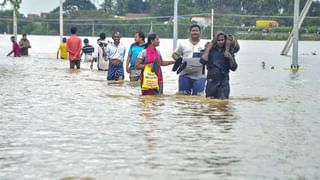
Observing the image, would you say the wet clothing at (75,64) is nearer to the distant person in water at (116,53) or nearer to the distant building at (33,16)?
the distant person in water at (116,53)

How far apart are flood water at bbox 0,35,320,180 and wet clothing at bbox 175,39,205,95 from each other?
23cm

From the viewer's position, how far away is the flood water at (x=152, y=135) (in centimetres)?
769

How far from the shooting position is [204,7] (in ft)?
262

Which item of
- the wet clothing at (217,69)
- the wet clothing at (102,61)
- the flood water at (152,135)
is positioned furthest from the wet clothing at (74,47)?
the wet clothing at (217,69)

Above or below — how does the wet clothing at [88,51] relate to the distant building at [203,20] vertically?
below

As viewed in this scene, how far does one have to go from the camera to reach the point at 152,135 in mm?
9914

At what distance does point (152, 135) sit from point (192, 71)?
12.3ft

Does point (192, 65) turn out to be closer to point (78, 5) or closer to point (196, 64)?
point (196, 64)

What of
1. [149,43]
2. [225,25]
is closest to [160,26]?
[225,25]

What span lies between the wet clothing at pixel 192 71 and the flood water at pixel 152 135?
23 cm

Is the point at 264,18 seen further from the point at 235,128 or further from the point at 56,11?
the point at 235,128

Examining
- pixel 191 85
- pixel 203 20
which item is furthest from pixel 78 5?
pixel 191 85

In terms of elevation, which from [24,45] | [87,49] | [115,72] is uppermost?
[87,49]

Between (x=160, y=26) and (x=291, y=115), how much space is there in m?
58.7
